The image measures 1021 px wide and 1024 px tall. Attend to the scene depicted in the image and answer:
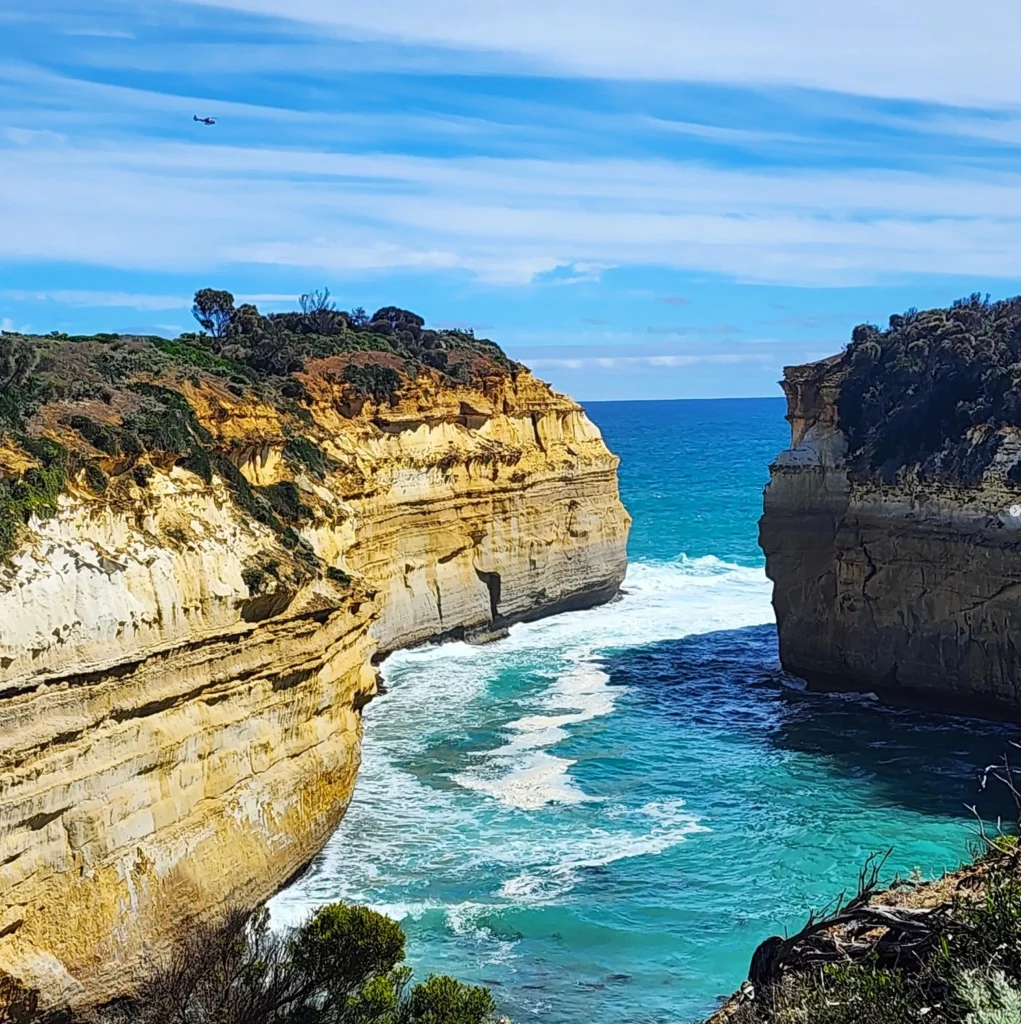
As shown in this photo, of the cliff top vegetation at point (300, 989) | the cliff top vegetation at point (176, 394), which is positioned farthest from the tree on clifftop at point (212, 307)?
the cliff top vegetation at point (300, 989)

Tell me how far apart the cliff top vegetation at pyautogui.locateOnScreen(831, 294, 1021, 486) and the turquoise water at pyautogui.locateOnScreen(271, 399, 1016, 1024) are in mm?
5943

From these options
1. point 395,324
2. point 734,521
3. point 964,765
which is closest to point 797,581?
point 964,765

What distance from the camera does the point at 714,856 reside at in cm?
2127

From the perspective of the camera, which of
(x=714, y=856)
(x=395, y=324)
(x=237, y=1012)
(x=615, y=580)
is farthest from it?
(x=395, y=324)

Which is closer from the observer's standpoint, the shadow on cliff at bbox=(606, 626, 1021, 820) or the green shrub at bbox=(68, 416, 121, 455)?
the green shrub at bbox=(68, 416, 121, 455)

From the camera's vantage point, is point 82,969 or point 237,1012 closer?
point 237,1012

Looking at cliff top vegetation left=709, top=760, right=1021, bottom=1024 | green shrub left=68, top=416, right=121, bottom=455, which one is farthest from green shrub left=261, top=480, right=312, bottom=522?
cliff top vegetation left=709, top=760, right=1021, bottom=1024

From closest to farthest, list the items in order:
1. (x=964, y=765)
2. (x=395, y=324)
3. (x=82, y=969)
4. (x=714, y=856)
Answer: (x=82, y=969), (x=714, y=856), (x=964, y=765), (x=395, y=324)

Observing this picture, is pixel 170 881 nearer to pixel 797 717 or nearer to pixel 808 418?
pixel 797 717

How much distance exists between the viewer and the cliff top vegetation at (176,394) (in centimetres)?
1762

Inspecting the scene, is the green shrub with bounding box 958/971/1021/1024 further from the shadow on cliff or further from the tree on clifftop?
the tree on clifftop

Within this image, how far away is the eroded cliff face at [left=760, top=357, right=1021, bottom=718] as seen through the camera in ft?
92.6

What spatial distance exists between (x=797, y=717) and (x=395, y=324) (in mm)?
30888

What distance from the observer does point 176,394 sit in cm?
2409
